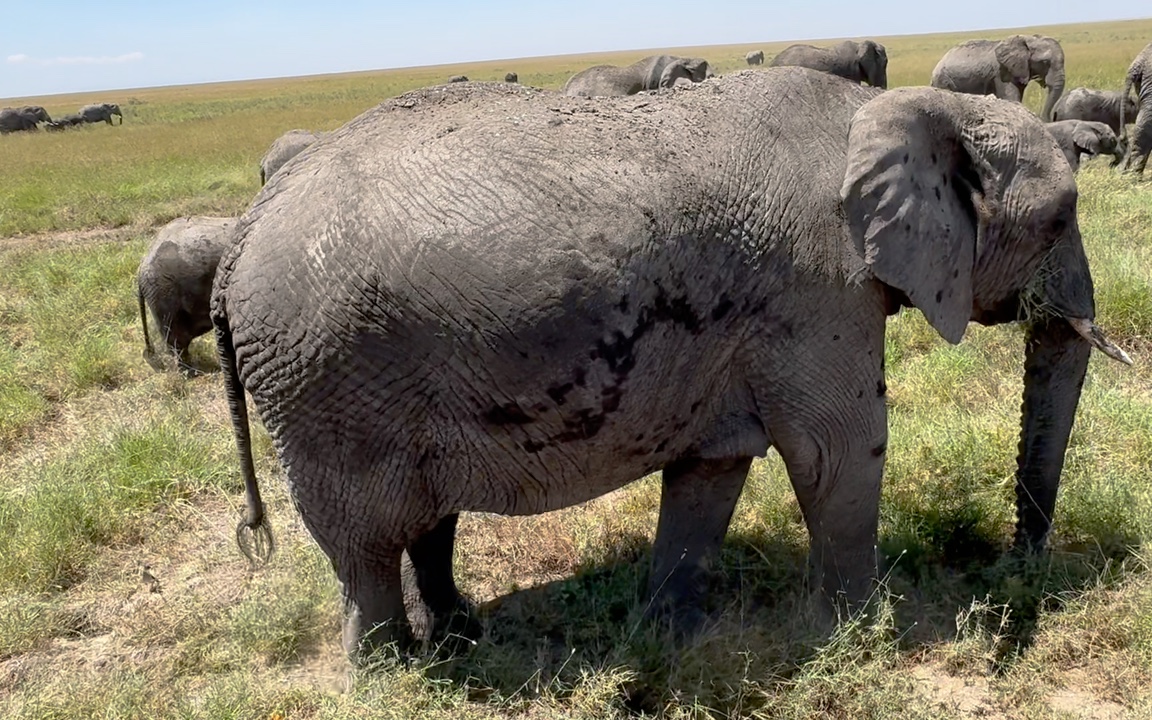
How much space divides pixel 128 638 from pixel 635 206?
2.91m

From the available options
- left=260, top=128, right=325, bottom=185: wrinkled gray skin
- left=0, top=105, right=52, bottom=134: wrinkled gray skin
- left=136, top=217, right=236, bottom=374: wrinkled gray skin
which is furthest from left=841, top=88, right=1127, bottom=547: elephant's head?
left=0, top=105, right=52, bottom=134: wrinkled gray skin

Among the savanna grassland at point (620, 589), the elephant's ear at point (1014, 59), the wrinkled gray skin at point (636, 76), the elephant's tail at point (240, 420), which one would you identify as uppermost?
the wrinkled gray skin at point (636, 76)

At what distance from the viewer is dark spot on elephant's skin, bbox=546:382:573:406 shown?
2.77 m

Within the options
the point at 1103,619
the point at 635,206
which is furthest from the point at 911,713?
the point at 635,206

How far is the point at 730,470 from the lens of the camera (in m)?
3.32

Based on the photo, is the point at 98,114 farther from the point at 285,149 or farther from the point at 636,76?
the point at 285,149

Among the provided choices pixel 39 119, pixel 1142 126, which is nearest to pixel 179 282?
pixel 1142 126

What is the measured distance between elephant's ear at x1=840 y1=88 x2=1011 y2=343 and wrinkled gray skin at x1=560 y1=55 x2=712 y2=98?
557 inches

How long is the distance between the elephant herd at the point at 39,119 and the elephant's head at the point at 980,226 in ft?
158

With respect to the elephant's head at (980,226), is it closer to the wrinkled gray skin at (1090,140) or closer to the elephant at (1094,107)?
the wrinkled gray skin at (1090,140)

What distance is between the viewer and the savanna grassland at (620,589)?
3209 millimetres

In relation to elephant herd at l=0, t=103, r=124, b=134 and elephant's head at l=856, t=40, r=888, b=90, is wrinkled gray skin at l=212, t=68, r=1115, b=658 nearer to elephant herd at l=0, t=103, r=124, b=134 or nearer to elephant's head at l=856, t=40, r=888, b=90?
elephant's head at l=856, t=40, r=888, b=90

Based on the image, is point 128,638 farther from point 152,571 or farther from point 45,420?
point 45,420

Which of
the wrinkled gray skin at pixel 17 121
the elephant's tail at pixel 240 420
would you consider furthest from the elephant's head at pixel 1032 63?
the wrinkled gray skin at pixel 17 121
